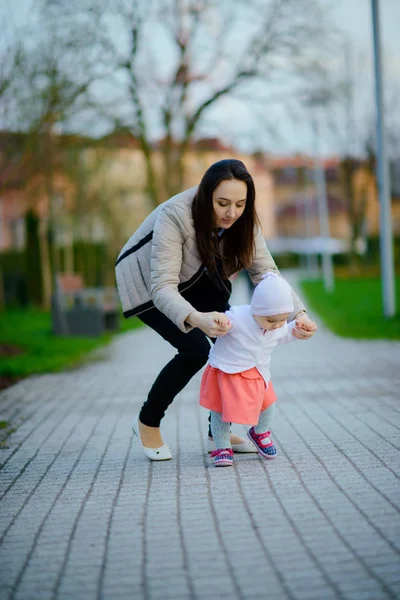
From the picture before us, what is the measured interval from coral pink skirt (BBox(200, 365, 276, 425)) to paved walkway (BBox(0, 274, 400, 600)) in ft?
1.08

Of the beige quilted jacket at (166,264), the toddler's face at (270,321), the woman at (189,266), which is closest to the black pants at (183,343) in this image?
the woman at (189,266)

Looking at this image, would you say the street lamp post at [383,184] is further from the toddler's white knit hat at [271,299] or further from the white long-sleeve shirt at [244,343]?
the toddler's white knit hat at [271,299]

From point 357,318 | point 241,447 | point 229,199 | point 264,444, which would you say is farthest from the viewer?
point 357,318

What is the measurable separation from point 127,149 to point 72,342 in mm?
10513

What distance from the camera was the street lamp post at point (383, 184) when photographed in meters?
16.4

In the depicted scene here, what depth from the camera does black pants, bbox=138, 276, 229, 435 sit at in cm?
499

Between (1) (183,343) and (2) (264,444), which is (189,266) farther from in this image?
(2) (264,444)

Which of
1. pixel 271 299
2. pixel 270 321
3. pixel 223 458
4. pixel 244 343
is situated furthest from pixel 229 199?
pixel 223 458

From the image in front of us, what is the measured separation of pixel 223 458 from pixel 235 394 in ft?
1.34

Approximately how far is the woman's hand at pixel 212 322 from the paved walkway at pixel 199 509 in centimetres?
79

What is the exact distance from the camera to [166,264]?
4.69 m

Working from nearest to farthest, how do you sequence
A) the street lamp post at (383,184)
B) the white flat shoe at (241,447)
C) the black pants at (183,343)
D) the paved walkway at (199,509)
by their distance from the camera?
the paved walkway at (199,509) → the black pants at (183,343) → the white flat shoe at (241,447) → the street lamp post at (383,184)

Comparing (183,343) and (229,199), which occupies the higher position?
(229,199)

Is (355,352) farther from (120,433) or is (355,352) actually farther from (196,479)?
(196,479)
